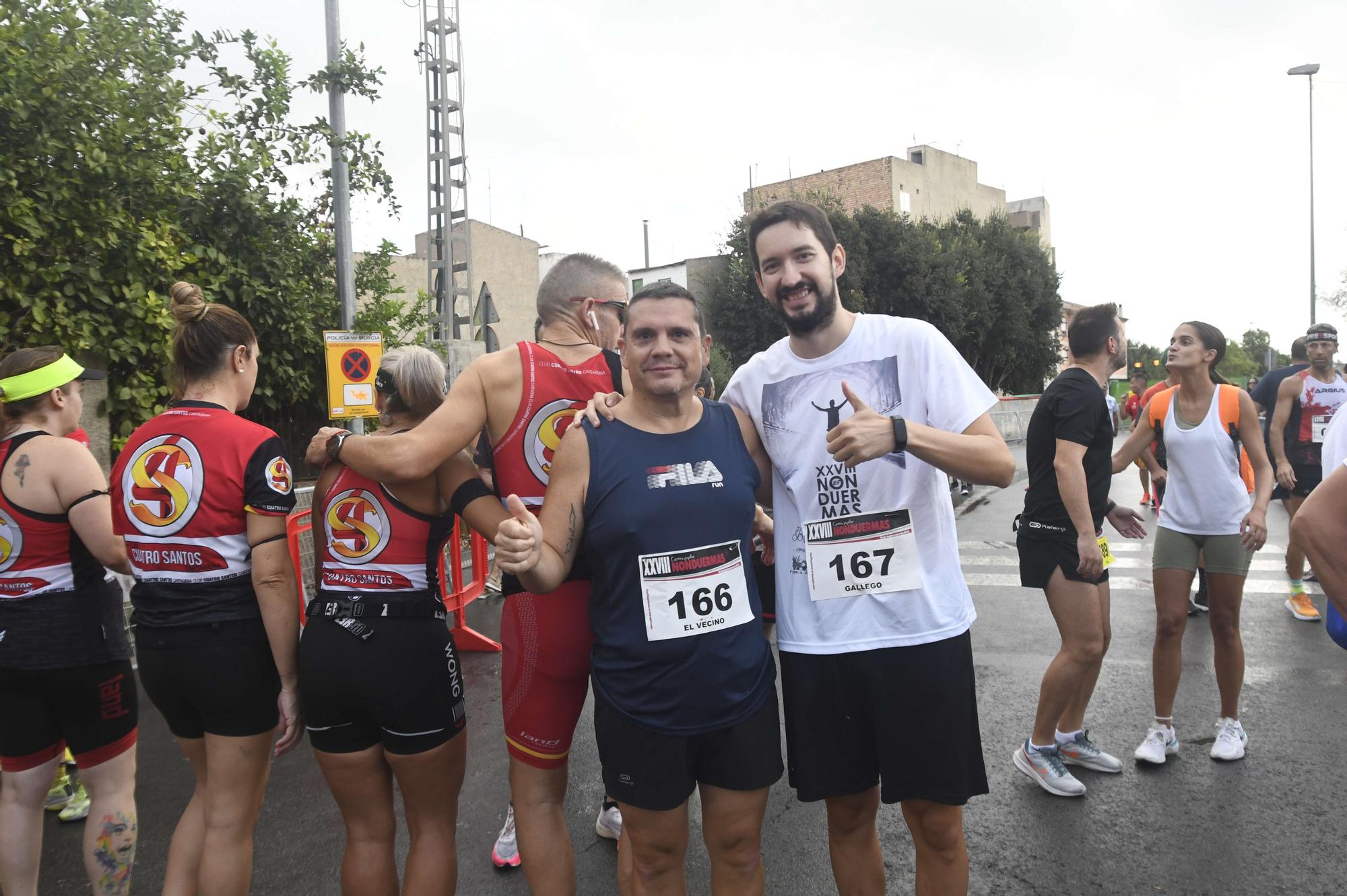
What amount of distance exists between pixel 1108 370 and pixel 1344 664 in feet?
10.7

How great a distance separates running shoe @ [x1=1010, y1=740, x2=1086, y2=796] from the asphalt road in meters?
0.05

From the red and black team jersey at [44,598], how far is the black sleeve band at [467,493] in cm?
136

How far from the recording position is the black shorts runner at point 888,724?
2273 millimetres

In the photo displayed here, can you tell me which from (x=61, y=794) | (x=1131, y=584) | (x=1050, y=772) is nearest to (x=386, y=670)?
(x=61, y=794)

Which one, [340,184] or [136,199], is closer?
[136,199]

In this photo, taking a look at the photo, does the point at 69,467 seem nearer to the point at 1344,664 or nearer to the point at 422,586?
the point at 422,586

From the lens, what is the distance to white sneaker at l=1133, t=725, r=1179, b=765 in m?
3.92

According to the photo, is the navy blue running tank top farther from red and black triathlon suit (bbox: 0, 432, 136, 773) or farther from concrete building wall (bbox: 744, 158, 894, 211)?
concrete building wall (bbox: 744, 158, 894, 211)

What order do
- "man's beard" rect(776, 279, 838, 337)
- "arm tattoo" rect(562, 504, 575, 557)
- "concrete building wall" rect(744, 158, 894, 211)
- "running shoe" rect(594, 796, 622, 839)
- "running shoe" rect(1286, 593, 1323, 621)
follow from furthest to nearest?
"concrete building wall" rect(744, 158, 894, 211)
"running shoe" rect(1286, 593, 1323, 621)
"running shoe" rect(594, 796, 622, 839)
"man's beard" rect(776, 279, 838, 337)
"arm tattoo" rect(562, 504, 575, 557)

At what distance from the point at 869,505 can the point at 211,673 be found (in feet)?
6.40

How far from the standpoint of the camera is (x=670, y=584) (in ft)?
6.88

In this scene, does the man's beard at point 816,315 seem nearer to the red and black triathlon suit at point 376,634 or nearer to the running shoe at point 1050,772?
the red and black triathlon suit at point 376,634

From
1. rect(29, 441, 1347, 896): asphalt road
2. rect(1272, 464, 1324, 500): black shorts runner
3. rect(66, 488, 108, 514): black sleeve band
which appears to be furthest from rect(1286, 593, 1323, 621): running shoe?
rect(66, 488, 108, 514): black sleeve band

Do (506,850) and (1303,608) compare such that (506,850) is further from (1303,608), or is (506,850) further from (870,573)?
(1303,608)
